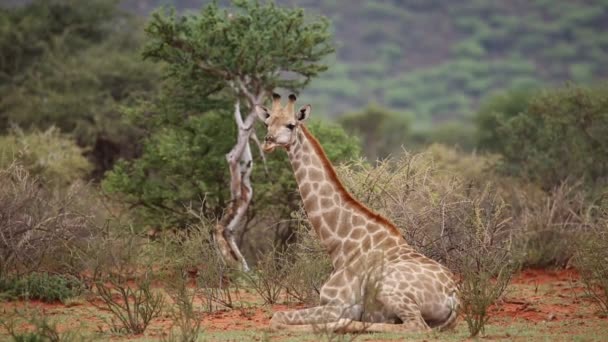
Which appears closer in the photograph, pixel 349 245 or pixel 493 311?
pixel 349 245

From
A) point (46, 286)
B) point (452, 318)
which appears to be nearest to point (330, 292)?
point (452, 318)

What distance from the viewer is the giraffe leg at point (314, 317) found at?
1020cm

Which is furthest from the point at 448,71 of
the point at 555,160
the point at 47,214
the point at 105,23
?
the point at 47,214

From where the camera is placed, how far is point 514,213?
18828mm

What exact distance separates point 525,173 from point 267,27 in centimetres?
Answer: 755

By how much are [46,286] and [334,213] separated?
17.9ft

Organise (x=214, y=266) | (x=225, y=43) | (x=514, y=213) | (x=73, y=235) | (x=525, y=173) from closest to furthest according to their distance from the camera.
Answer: (x=214, y=266) → (x=73, y=235) → (x=225, y=43) → (x=514, y=213) → (x=525, y=173)

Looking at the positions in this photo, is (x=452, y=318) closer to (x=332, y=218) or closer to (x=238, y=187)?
(x=332, y=218)

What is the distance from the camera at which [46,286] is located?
47.3ft

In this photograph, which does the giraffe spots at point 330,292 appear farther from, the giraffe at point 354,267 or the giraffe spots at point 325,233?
the giraffe spots at point 325,233

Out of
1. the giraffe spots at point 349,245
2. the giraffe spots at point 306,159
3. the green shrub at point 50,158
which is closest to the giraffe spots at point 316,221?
the giraffe spots at point 349,245

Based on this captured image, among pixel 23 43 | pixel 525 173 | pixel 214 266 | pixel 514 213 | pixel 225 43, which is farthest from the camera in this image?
pixel 23 43

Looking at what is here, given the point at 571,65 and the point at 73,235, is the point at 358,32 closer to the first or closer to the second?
the point at 571,65

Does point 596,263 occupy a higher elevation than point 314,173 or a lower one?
lower
